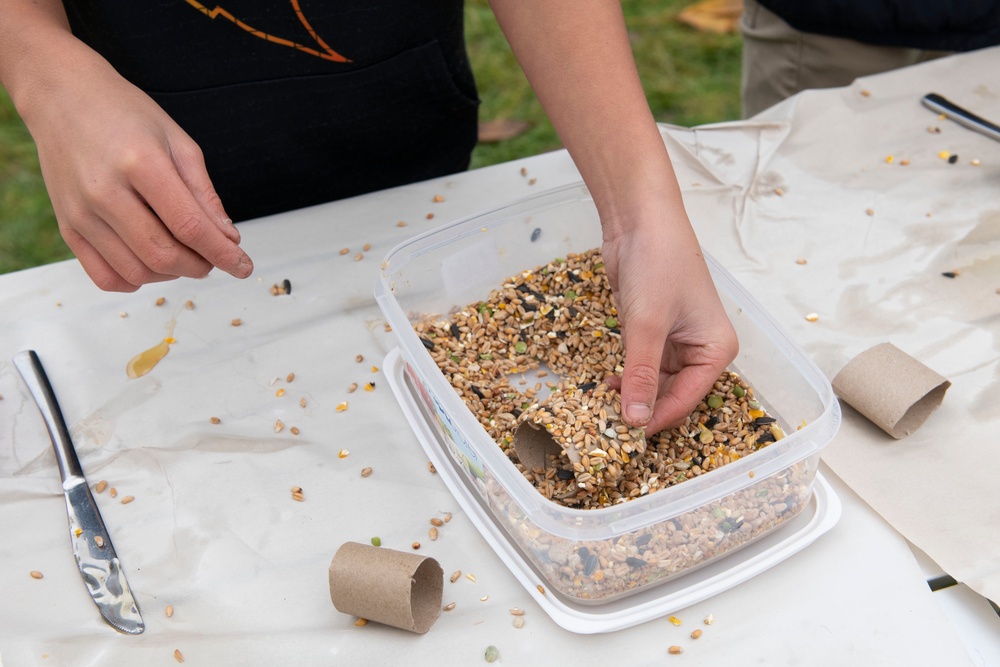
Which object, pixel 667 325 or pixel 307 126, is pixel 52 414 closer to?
pixel 307 126

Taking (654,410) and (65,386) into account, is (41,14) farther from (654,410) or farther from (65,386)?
(654,410)

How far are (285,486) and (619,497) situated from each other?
390 millimetres

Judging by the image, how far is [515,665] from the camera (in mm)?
860

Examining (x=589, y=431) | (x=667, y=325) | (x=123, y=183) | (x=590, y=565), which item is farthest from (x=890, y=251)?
(x=123, y=183)

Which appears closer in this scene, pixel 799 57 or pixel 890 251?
pixel 890 251

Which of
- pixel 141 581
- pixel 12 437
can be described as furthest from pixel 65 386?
pixel 141 581

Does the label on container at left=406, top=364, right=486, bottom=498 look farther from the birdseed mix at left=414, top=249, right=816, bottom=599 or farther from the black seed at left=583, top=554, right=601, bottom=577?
the black seed at left=583, top=554, right=601, bottom=577

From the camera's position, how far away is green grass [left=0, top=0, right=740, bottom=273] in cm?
251

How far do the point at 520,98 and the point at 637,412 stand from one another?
88.5 inches

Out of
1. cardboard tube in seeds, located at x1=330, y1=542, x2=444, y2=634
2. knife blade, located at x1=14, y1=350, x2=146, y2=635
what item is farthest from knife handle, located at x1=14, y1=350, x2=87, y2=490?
cardboard tube in seeds, located at x1=330, y1=542, x2=444, y2=634

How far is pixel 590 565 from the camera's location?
33.6 inches

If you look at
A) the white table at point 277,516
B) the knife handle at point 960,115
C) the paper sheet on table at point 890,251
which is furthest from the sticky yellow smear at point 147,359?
the knife handle at point 960,115

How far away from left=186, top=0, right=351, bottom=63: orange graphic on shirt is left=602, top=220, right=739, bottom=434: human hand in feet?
1.89

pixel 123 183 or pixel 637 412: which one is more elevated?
pixel 123 183
